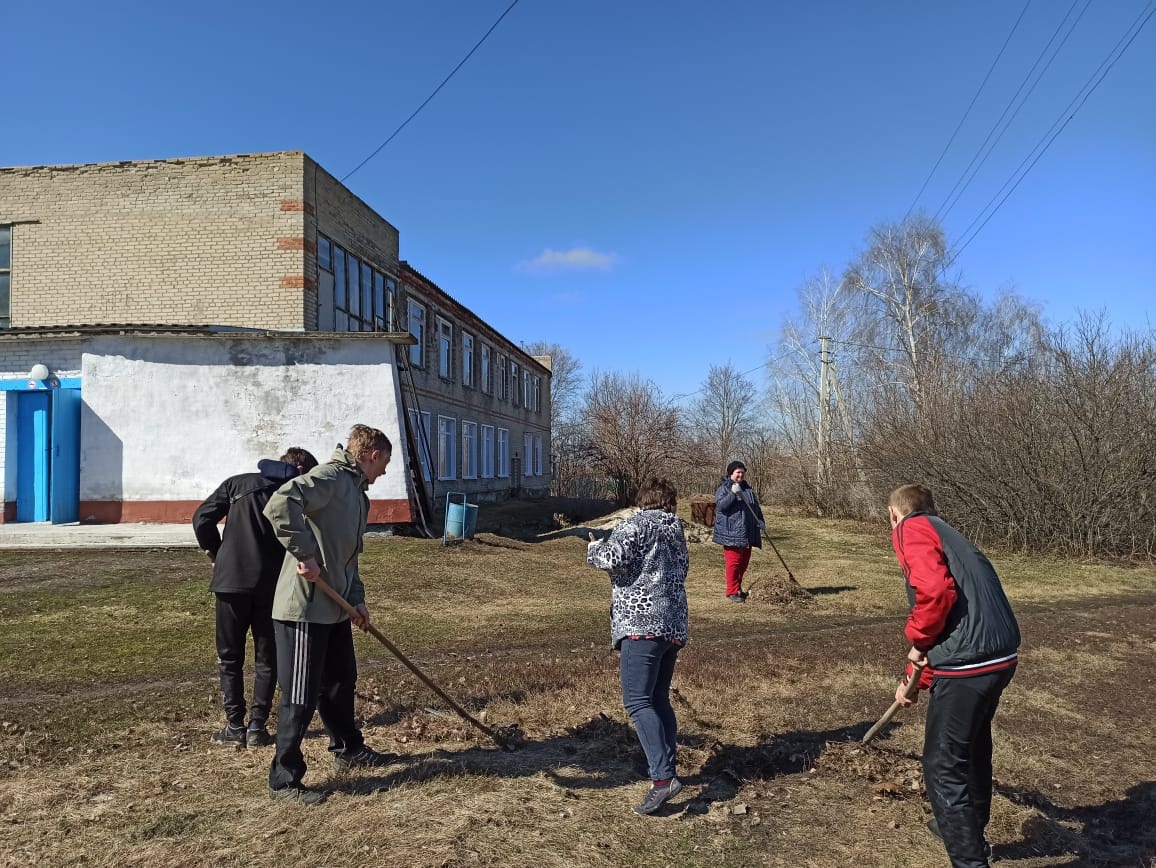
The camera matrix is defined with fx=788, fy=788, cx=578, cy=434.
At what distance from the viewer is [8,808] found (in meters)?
3.77

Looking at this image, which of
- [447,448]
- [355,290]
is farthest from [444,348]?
[355,290]

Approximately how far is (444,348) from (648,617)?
22286mm

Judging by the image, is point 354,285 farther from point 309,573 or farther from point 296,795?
point 296,795

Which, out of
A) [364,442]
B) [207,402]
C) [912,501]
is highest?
[207,402]

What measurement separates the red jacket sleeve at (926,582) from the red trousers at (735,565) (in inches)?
269

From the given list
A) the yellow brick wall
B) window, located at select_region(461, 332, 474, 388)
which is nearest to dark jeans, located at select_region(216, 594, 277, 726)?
the yellow brick wall

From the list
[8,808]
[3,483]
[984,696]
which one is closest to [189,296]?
[3,483]

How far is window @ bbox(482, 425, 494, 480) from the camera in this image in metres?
28.9

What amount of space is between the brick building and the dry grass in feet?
18.4

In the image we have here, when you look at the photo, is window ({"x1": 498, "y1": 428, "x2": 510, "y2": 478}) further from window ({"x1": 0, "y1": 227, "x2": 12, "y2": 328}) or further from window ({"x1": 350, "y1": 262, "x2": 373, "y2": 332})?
window ({"x1": 0, "y1": 227, "x2": 12, "y2": 328})

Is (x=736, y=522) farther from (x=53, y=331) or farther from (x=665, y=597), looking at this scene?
(x=53, y=331)

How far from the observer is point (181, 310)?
16.6 m

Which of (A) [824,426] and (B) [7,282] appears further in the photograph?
(A) [824,426]

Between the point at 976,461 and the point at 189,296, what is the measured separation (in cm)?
1752
